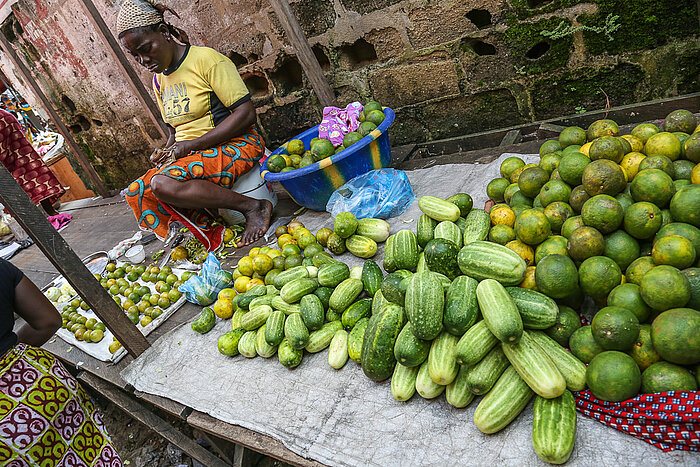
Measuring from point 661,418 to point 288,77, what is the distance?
16.2 ft

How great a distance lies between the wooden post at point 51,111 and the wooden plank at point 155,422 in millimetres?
5766

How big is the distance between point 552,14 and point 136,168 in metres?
7.57

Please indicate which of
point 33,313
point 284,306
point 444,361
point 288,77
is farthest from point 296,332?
point 288,77

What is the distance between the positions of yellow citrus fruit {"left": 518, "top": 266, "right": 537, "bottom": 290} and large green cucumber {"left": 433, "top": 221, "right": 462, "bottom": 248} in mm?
490

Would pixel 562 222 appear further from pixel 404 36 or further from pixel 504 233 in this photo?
pixel 404 36

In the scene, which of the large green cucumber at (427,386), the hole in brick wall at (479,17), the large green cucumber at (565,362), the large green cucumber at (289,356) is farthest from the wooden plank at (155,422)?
the hole in brick wall at (479,17)

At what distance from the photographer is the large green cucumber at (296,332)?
2.26m

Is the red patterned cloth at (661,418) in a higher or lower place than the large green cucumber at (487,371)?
lower

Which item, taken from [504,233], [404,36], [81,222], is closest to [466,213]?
→ [504,233]

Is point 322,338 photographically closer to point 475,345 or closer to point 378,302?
point 378,302

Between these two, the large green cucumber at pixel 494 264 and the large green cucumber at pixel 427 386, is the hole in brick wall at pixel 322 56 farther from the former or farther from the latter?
the large green cucumber at pixel 427 386

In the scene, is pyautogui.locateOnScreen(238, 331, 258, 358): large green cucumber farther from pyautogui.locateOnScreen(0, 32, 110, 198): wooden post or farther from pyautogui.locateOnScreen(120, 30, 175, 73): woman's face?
pyautogui.locateOnScreen(0, 32, 110, 198): wooden post

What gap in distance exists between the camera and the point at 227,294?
307 centimetres

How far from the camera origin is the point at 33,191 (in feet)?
23.6
